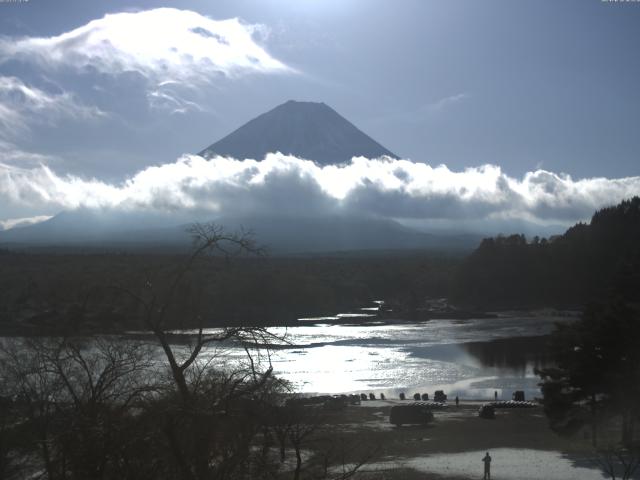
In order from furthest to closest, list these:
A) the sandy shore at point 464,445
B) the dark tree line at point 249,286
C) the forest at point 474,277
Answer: the forest at point 474,277, the dark tree line at point 249,286, the sandy shore at point 464,445

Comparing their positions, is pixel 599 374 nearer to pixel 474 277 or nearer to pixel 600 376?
pixel 600 376

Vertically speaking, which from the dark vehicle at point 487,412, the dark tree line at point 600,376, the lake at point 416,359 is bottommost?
the lake at point 416,359

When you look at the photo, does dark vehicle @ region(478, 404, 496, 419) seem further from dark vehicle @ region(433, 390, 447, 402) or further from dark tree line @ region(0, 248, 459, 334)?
dark tree line @ region(0, 248, 459, 334)

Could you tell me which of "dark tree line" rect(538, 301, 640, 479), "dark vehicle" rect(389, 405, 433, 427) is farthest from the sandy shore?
"dark tree line" rect(538, 301, 640, 479)

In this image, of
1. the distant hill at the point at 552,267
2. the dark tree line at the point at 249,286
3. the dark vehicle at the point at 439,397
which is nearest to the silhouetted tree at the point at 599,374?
the dark tree line at the point at 249,286

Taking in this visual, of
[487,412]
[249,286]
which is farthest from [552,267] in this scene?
[487,412]

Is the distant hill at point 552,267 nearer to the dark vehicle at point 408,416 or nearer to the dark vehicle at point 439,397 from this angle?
the dark vehicle at point 439,397
